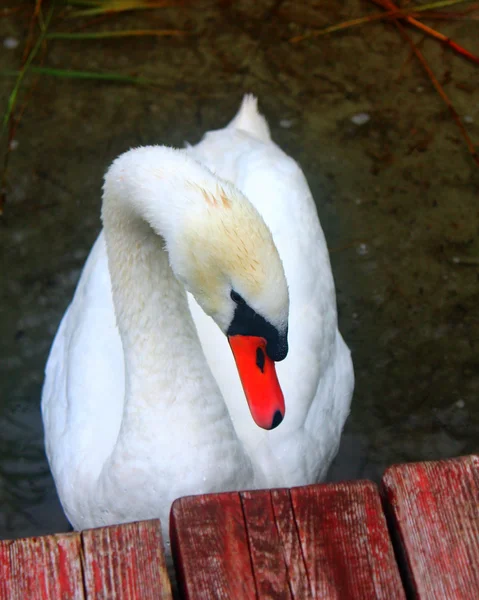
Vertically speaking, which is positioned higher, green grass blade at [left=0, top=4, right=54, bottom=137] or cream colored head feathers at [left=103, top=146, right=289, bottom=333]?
cream colored head feathers at [left=103, top=146, right=289, bottom=333]

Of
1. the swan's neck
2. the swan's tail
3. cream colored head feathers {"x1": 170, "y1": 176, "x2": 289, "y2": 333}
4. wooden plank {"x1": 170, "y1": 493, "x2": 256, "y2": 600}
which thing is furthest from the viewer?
the swan's tail

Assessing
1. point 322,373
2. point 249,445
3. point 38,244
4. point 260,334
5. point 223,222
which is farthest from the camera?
point 38,244

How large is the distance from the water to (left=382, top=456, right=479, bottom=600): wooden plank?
5.18 feet

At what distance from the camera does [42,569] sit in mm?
1589

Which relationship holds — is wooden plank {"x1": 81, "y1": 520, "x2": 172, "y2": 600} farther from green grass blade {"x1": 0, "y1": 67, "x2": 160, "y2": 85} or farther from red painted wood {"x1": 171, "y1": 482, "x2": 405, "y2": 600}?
green grass blade {"x1": 0, "y1": 67, "x2": 160, "y2": 85}

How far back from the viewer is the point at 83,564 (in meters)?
1.60

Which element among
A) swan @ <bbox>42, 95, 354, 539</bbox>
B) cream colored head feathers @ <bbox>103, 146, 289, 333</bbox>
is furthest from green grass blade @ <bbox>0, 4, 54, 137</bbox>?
cream colored head feathers @ <bbox>103, 146, 289, 333</bbox>

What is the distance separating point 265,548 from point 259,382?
0.49m

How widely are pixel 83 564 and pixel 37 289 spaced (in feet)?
7.37

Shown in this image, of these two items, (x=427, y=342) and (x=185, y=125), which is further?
(x=185, y=125)

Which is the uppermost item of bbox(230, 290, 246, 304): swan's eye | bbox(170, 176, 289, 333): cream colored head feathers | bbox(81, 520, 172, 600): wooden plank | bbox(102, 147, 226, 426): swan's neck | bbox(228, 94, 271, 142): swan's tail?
bbox(170, 176, 289, 333): cream colored head feathers

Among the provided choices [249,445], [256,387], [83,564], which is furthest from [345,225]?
[83,564]

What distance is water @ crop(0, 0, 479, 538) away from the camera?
3396 mm

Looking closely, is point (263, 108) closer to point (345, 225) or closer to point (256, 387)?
point (345, 225)
